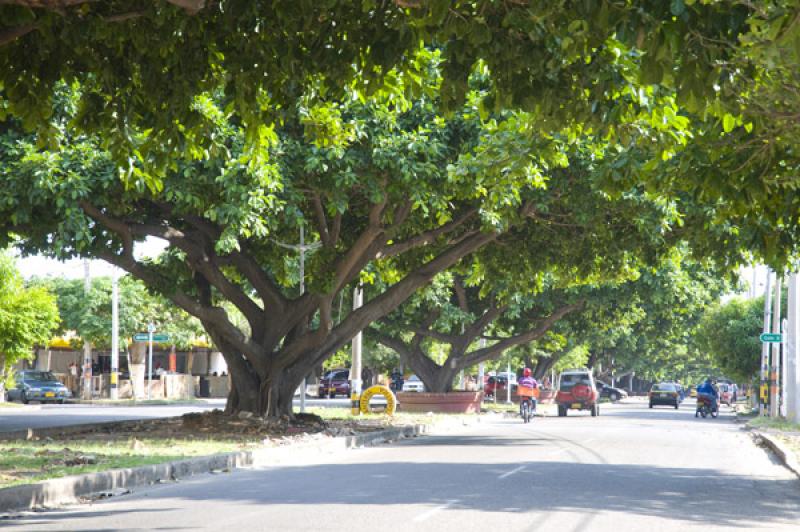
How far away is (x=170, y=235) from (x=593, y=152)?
328 inches

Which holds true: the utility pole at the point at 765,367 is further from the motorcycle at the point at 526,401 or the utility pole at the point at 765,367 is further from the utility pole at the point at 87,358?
the utility pole at the point at 87,358

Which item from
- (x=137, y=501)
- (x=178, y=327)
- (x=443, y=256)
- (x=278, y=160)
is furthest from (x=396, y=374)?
(x=137, y=501)

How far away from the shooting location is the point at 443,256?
23.8 metres

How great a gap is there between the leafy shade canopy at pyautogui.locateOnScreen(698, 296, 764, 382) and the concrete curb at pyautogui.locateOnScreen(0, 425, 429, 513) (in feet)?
126

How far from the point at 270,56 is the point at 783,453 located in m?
13.2

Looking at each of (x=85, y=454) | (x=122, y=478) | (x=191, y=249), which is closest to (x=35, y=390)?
(x=191, y=249)

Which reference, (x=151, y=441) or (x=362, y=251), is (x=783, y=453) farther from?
(x=151, y=441)

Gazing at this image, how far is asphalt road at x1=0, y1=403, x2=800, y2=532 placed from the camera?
396 inches

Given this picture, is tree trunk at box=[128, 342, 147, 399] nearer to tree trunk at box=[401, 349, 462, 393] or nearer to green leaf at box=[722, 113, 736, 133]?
tree trunk at box=[401, 349, 462, 393]

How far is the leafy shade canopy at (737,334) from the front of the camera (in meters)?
54.1

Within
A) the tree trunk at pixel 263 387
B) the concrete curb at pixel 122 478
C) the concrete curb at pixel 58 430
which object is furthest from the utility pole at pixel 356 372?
the concrete curb at pixel 122 478

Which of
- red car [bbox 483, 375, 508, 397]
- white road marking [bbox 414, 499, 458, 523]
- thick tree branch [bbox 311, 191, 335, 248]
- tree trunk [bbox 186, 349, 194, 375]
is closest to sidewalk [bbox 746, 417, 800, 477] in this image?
white road marking [bbox 414, 499, 458, 523]

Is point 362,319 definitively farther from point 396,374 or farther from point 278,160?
point 396,374

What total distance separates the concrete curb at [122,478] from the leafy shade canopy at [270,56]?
3.69 m
